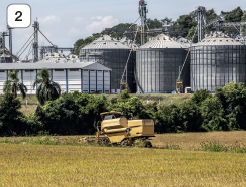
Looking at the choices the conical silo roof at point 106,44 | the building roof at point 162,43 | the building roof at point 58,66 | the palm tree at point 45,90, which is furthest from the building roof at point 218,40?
the palm tree at point 45,90

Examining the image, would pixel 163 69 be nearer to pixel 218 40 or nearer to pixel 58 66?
pixel 218 40

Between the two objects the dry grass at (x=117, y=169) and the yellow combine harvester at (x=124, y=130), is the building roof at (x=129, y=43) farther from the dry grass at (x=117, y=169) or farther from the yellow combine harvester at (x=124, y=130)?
the dry grass at (x=117, y=169)

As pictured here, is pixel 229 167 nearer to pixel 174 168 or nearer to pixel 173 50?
pixel 174 168

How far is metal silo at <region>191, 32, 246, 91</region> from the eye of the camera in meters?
115

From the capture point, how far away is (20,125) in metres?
54.6

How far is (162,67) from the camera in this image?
399ft

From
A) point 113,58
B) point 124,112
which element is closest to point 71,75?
point 113,58

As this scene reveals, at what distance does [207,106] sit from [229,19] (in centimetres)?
13275

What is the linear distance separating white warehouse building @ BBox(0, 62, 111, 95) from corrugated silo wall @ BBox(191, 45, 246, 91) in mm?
26165

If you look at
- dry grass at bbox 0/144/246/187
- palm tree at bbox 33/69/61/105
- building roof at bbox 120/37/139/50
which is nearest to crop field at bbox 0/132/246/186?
dry grass at bbox 0/144/246/187

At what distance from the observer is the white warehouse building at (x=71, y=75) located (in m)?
107

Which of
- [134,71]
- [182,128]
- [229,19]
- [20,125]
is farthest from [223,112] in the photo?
[229,19]

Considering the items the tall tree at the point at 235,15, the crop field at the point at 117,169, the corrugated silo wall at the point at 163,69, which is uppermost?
the tall tree at the point at 235,15

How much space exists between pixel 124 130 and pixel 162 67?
87285mm
